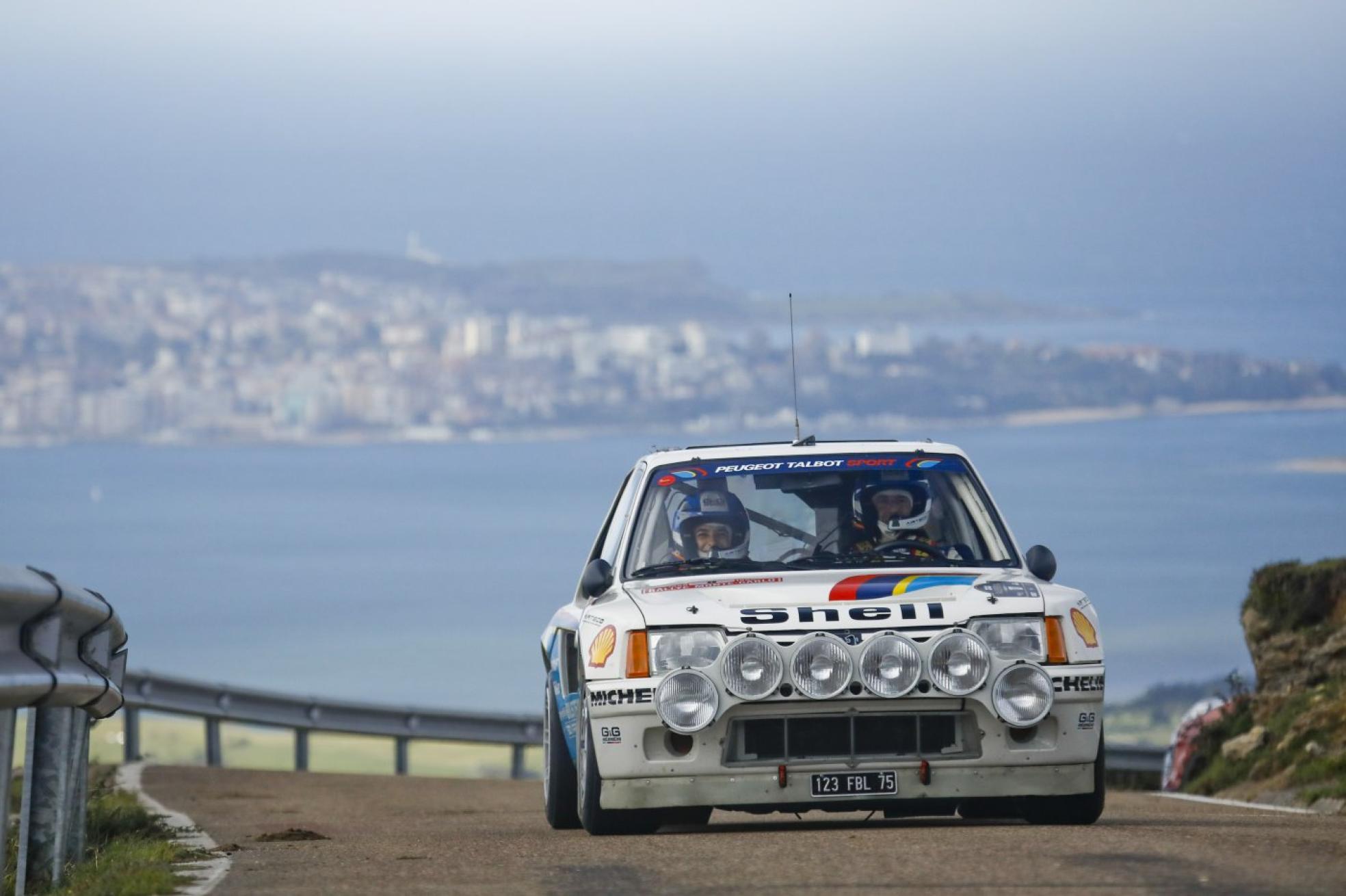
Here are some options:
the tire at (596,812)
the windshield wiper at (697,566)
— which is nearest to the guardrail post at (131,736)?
the windshield wiper at (697,566)

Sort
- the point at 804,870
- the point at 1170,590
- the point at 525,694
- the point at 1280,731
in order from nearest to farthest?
the point at 804,870
the point at 1280,731
the point at 525,694
the point at 1170,590

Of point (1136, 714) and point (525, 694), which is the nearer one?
point (1136, 714)

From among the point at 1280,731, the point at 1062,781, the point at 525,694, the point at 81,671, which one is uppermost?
the point at 81,671

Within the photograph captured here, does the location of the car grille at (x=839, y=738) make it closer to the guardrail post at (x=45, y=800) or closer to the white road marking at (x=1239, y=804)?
the guardrail post at (x=45, y=800)

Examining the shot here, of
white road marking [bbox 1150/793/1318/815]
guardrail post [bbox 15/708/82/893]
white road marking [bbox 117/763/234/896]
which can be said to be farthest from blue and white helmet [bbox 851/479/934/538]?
guardrail post [bbox 15/708/82/893]

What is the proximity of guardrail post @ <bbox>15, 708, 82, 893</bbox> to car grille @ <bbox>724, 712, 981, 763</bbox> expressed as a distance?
2474mm

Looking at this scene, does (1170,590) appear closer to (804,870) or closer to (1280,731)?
(1280,731)

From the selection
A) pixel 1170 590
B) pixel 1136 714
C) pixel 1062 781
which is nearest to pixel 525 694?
pixel 1170 590

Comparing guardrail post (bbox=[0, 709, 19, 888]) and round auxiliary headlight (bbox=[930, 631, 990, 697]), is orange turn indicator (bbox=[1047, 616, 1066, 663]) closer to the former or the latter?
round auxiliary headlight (bbox=[930, 631, 990, 697])

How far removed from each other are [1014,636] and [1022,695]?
0.23 meters

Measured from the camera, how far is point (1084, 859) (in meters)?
8.16

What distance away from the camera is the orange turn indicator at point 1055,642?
950 centimetres

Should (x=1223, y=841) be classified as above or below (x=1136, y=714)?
above

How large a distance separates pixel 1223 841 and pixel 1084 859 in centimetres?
97
